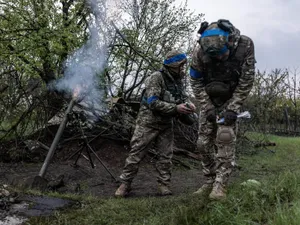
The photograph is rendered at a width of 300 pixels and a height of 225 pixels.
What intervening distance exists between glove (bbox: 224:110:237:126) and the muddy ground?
4.54 ft

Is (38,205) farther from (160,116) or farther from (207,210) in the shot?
(160,116)

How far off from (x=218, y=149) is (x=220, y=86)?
69cm

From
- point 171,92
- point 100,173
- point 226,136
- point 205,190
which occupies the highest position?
point 171,92

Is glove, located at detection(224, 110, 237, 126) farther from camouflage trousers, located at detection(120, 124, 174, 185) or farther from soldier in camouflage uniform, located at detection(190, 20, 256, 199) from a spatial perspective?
camouflage trousers, located at detection(120, 124, 174, 185)

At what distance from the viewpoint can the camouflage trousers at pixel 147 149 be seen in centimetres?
432

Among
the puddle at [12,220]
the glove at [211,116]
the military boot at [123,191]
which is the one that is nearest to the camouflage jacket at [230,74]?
the glove at [211,116]

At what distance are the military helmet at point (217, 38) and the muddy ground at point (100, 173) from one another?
6.38 feet

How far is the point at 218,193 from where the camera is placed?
339cm

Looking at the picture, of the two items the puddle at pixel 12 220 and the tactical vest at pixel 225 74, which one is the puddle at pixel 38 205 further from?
the tactical vest at pixel 225 74

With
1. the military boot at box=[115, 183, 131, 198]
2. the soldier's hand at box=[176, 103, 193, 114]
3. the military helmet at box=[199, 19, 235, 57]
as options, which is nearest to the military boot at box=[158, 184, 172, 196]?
the military boot at box=[115, 183, 131, 198]

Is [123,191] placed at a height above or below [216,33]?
below

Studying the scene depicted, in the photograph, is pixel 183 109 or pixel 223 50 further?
pixel 183 109

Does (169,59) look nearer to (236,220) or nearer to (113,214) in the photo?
(113,214)

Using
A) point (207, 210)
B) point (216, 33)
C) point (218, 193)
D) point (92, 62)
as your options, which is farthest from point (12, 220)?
point (92, 62)
